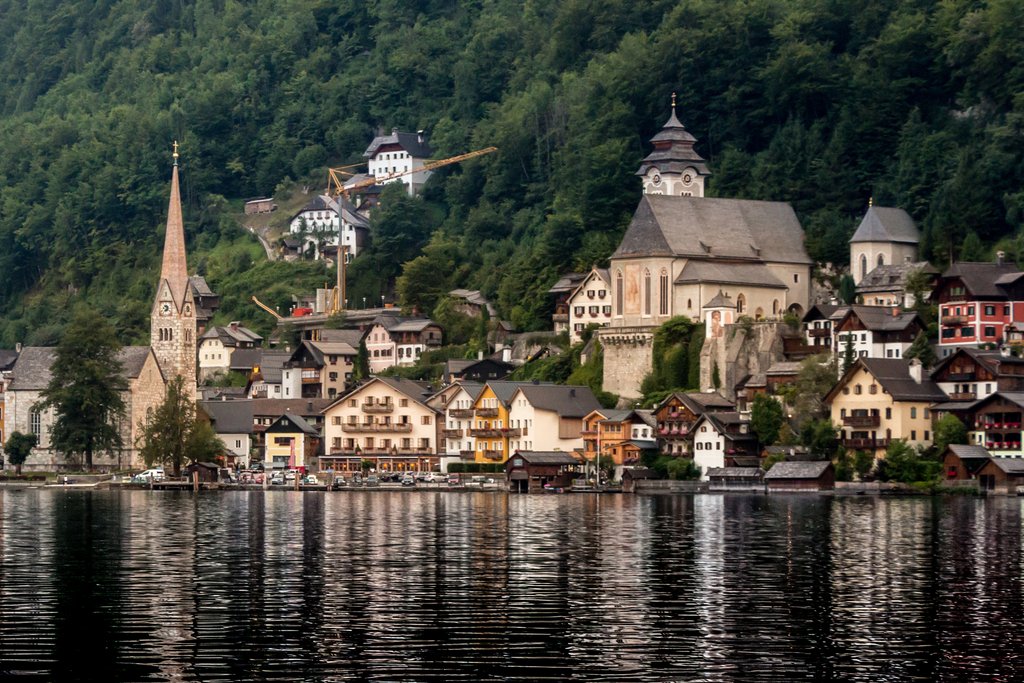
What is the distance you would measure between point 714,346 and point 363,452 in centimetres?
2132

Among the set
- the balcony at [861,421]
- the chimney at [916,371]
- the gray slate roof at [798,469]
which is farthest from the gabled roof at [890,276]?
the gray slate roof at [798,469]

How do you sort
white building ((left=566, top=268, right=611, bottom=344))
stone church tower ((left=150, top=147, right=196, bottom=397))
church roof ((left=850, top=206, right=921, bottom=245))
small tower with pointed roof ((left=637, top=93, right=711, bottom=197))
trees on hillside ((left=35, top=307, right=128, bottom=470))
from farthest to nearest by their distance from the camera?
stone church tower ((left=150, top=147, right=196, bottom=397)), small tower with pointed roof ((left=637, top=93, right=711, bottom=197)), white building ((left=566, top=268, right=611, bottom=344)), trees on hillside ((left=35, top=307, right=128, bottom=470)), church roof ((left=850, top=206, right=921, bottom=245))

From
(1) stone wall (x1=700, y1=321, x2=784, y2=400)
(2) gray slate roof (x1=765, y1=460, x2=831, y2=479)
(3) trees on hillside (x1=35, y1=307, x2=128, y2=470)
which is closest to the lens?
(2) gray slate roof (x1=765, y1=460, x2=831, y2=479)

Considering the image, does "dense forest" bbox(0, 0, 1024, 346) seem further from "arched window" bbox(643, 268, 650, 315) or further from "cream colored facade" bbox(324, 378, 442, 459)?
"cream colored facade" bbox(324, 378, 442, 459)

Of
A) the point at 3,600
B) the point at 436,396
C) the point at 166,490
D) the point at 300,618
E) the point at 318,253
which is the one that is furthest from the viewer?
the point at 318,253

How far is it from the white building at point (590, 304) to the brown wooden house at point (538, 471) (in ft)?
50.8

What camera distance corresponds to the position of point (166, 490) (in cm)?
10488

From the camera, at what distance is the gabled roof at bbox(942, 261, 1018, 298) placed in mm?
99125

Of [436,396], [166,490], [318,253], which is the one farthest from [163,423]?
[318,253]

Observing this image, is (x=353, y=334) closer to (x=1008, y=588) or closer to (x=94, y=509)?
(x=94, y=509)

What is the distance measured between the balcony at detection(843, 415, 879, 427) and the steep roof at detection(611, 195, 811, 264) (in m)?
18.1

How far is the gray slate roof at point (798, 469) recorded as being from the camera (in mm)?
92812

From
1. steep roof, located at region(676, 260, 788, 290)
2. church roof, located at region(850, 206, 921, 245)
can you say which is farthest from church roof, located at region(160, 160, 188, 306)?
church roof, located at region(850, 206, 921, 245)

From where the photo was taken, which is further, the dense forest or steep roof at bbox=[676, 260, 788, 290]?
the dense forest
